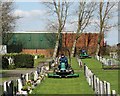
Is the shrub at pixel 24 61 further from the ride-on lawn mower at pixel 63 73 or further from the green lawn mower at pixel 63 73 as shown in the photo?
the green lawn mower at pixel 63 73

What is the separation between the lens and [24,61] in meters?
43.5

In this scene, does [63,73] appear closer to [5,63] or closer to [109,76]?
[109,76]

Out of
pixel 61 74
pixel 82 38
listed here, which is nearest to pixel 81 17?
pixel 82 38

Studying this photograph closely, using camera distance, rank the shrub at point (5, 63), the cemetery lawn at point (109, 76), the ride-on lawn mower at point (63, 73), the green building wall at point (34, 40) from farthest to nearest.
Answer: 1. the green building wall at point (34, 40)
2. the shrub at point (5, 63)
3. the ride-on lawn mower at point (63, 73)
4. the cemetery lawn at point (109, 76)

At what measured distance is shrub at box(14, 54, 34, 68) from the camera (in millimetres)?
43312

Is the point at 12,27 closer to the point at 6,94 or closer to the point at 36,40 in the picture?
the point at 36,40

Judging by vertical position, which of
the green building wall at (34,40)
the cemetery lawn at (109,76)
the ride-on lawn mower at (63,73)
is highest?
the green building wall at (34,40)

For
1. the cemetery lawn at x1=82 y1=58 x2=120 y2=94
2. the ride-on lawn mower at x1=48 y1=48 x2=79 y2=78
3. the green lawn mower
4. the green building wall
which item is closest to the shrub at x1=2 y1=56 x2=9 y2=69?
the cemetery lawn at x1=82 y1=58 x2=120 y2=94

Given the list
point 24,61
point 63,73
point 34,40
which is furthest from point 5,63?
point 34,40

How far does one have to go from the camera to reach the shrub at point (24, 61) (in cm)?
4331

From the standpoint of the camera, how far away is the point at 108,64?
4094 cm

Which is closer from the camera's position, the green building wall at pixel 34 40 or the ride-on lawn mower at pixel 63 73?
the ride-on lawn mower at pixel 63 73

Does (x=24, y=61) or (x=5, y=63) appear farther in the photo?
(x=24, y=61)

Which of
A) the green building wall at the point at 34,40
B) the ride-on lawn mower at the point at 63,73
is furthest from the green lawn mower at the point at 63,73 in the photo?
the green building wall at the point at 34,40
